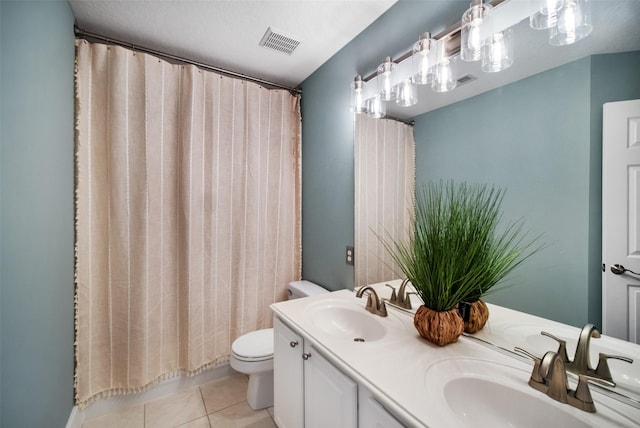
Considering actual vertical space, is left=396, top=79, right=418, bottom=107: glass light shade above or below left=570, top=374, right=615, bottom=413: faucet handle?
above

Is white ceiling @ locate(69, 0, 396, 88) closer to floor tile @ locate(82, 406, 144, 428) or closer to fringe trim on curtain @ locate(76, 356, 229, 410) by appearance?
fringe trim on curtain @ locate(76, 356, 229, 410)

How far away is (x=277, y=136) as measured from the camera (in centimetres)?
225

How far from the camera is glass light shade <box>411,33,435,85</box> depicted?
1.24 m

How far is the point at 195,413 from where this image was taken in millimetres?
1752

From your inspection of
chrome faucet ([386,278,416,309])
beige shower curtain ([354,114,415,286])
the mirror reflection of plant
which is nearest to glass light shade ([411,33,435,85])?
beige shower curtain ([354,114,415,286])

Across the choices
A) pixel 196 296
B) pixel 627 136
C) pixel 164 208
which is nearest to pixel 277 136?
pixel 164 208

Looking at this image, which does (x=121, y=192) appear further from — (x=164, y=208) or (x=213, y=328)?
(x=213, y=328)

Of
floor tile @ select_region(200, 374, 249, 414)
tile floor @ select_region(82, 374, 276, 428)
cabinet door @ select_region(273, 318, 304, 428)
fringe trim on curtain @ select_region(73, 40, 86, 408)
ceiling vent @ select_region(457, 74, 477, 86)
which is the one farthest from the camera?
floor tile @ select_region(200, 374, 249, 414)

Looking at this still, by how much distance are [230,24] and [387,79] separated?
102 cm

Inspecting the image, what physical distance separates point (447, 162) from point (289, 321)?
3.41 ft

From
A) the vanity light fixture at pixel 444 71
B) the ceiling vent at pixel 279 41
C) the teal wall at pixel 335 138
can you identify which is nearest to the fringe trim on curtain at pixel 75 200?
the ceiling vent at pixel 279 41

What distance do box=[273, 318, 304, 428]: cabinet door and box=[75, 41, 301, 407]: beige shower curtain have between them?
0.80m

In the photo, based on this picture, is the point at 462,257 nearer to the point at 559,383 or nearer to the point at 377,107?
the point at 559,383

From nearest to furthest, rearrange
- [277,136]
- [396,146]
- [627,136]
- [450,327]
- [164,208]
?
[627,136], [450,327], [396,146], [164,208], [277,136]
